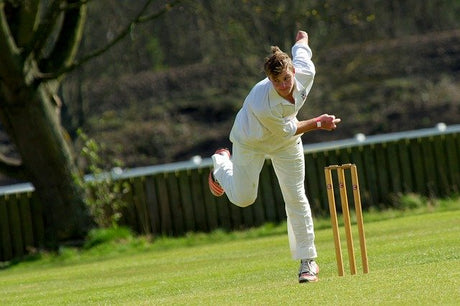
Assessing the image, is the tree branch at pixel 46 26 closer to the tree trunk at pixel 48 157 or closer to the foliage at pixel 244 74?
the tree trunk at pixel 48 157

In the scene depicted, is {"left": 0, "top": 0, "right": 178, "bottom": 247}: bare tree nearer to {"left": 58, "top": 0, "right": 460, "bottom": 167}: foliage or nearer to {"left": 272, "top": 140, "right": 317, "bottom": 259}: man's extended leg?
{"left": 272, "top": 140, "right": 317, "bottom": 259}: man's extended leg

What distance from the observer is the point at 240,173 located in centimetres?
1078

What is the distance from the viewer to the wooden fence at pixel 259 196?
20656mm

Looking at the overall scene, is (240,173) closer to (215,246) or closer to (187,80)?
(215,246)

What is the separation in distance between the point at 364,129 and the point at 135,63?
8970 millimetres

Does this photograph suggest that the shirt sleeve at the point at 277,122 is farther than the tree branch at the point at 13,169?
No

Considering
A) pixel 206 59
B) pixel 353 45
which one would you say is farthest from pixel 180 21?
pixel 353 45

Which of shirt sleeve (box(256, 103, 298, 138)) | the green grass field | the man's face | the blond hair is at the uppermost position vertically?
the blond hair

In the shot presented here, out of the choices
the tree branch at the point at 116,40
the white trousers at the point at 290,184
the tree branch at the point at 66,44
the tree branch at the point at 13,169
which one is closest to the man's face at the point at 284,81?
the white trousers at the point at 290,184

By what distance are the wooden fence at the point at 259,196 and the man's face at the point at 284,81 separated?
34.5 ft

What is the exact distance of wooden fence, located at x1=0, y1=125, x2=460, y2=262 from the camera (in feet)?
67.8

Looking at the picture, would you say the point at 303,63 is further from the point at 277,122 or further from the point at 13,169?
the point at 13,169

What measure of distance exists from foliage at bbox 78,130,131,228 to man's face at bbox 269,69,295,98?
1050 centimetres

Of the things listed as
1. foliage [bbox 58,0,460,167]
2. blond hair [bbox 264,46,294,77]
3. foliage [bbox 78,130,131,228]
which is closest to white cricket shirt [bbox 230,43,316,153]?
blond hair [bbox 264,46,294,77]
